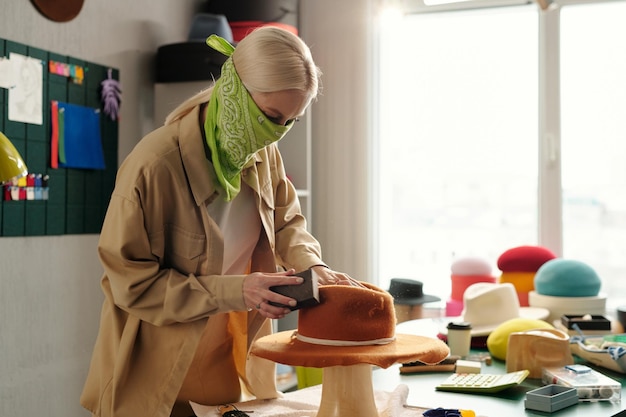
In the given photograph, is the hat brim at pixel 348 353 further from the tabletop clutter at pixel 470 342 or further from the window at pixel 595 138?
the window at pixel 595 138

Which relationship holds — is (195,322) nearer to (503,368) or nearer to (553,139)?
(503,368)

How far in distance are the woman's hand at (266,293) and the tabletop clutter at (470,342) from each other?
0.22 feet

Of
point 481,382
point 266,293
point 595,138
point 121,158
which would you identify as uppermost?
point 595,138

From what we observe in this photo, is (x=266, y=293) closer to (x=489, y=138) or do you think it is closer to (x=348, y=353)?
(x=348, y=353)

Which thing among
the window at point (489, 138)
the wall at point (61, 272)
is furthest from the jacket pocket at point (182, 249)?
the window at point (489, 138)

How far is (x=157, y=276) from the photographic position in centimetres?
144

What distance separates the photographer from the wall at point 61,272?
2781 mm

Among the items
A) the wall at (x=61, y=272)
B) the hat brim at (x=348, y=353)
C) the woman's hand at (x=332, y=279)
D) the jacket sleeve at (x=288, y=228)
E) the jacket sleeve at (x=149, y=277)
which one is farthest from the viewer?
the wall at (x=61, y=272)

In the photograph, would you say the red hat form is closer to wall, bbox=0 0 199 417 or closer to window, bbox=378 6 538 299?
window, bbox=378 6 538 299

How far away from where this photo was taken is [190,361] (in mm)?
1460

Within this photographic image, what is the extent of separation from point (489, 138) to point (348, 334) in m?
2.82

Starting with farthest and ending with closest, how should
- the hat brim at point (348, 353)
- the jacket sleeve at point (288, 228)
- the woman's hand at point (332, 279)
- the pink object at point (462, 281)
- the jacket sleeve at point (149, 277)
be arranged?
the pink object at point (462, 281)
the jacket sleeve at point (288, 228)
the woman's hand at point (332, 279)
the jacket sleeve at point (149, 277)
the hat brim at point (348, 353)

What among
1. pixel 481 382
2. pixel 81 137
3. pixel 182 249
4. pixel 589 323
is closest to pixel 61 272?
pixel 81 137

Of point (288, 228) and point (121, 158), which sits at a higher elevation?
point (121, 158)
